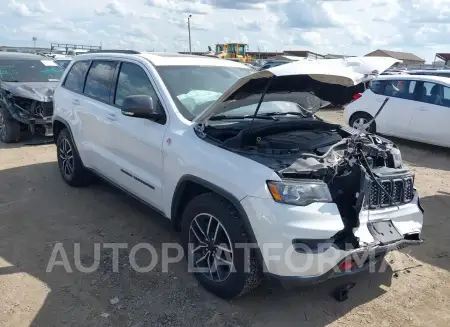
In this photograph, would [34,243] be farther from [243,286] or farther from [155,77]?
[243,286]

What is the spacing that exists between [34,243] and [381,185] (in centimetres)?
334

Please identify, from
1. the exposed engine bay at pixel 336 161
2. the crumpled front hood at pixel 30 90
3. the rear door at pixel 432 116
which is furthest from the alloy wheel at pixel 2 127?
the rear door at pixel 432 116

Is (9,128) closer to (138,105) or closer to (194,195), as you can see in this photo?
(138,105)

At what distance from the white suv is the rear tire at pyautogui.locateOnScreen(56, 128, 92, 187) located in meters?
1.00

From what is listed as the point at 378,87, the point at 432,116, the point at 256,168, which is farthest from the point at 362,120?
the point at 256,168

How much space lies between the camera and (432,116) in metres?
8.84

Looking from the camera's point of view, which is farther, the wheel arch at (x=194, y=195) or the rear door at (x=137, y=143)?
the rear door at (x=137, y=143)

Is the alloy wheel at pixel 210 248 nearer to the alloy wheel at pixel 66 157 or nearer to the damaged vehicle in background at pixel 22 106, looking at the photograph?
the alloy wheel at pixel 66 157

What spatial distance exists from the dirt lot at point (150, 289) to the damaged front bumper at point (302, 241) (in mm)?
529

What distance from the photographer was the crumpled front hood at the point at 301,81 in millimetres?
3234

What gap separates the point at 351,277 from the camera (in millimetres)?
3645

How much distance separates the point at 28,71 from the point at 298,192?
28.4ft

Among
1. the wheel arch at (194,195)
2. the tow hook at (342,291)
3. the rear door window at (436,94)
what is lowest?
the tow hook at (342,291)

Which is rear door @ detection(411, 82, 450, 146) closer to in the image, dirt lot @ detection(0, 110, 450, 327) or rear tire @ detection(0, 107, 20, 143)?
dirt lot @ detection(0, 110, 450, 327)
